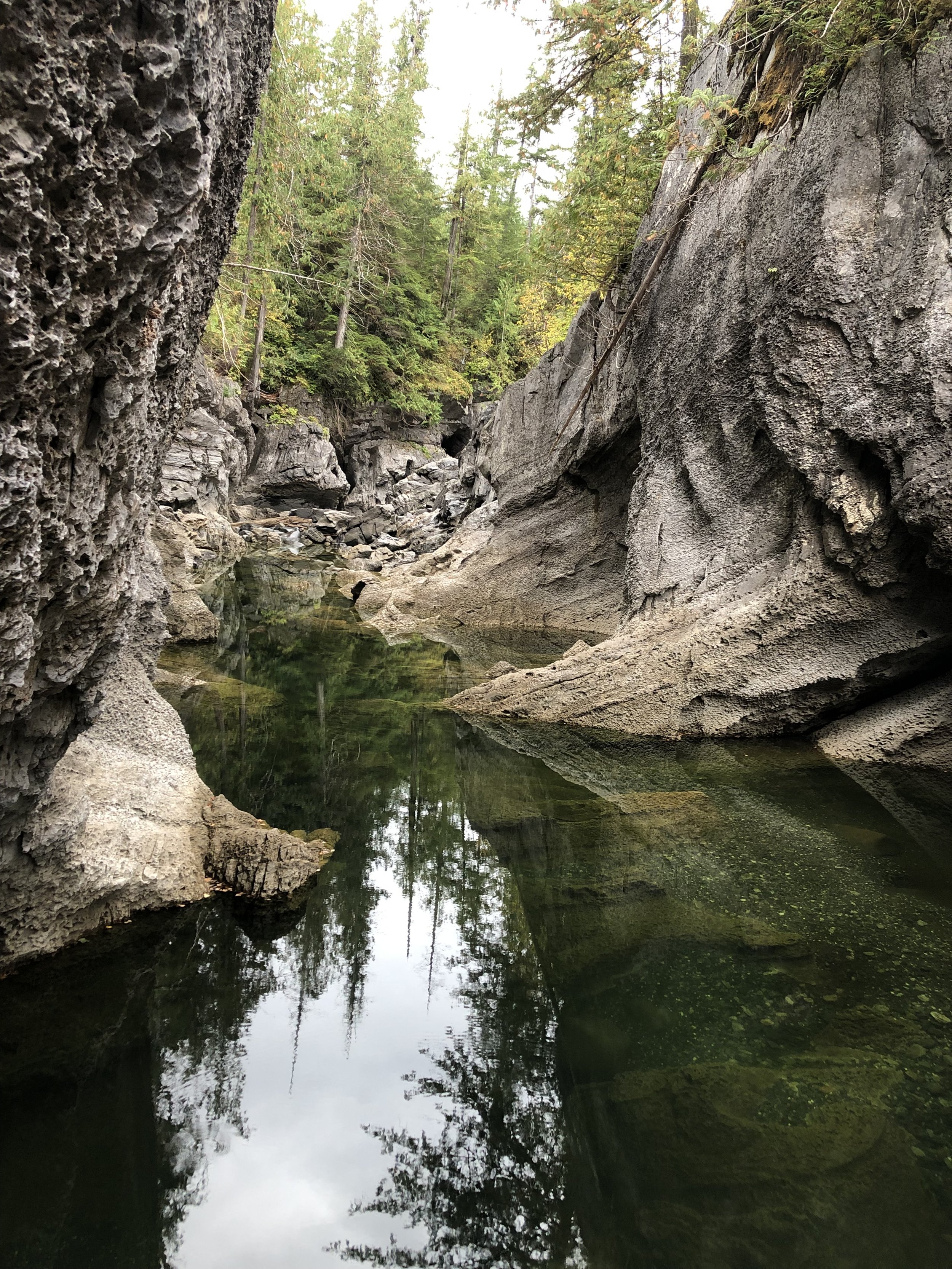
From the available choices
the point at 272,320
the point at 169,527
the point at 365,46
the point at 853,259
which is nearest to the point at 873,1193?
the point at 853,259

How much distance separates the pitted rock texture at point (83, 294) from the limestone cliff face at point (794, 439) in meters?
6.24

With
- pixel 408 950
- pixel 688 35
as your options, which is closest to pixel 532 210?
pixel 688 35

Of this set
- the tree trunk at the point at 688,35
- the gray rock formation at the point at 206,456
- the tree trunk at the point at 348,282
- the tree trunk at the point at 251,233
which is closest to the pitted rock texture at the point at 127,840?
the tree trunk at the point at 251,233

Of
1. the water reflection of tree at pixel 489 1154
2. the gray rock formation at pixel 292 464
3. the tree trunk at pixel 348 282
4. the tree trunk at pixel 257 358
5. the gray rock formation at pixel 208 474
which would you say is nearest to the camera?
the water reflection of tree at pixel 489 1154

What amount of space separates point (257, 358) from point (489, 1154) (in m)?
29.1

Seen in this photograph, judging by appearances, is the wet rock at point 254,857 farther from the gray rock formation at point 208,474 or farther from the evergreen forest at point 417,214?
the gray rock formation at point 208,474

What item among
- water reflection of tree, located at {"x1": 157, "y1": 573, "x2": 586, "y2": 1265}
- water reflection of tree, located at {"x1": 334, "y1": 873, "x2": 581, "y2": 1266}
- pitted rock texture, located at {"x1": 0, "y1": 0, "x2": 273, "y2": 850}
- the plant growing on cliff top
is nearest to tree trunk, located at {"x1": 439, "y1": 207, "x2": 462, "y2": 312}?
the plant growing on cliff top

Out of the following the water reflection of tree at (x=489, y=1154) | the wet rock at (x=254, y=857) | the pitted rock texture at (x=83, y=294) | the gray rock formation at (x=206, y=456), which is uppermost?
the gray rock formation at (x=206, y=456)

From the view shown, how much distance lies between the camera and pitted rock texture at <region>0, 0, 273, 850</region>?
6.40 ft

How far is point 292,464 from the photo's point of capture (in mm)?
28609

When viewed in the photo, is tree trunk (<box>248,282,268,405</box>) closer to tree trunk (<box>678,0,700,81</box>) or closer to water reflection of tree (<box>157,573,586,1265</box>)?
tree trunk (<box>678,0,700,81</box>)

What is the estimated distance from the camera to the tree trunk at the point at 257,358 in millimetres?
27375

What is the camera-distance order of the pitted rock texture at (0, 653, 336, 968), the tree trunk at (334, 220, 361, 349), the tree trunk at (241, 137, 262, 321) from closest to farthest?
the pitted rock texture at (0, 653, 336, 968)
the tree trunk at (241, 137, 262, 321)
the tree trunk at (334, 220, 361, 349)

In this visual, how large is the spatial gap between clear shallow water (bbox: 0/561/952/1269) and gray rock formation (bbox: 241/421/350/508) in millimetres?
23415
